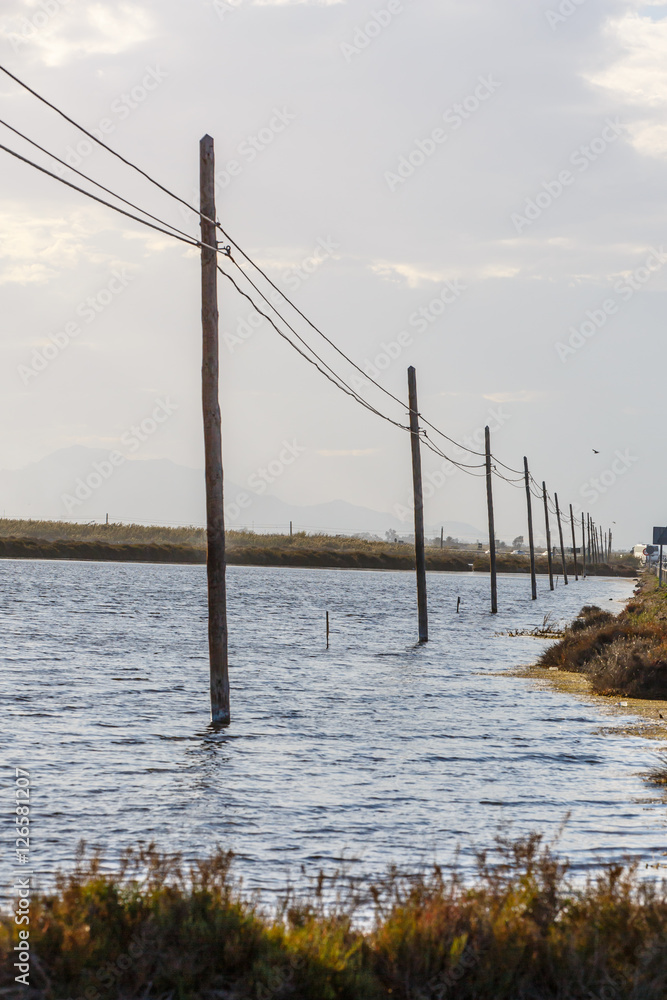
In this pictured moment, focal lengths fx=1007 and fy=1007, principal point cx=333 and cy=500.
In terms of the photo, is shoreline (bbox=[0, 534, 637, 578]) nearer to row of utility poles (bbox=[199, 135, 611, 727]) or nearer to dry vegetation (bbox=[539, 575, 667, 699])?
dry vegetation (bbox=[539, 575, 667, 699])

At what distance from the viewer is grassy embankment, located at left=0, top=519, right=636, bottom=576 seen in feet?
403

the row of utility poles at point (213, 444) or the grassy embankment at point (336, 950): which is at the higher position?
the row of utility poles at point (213, 444)

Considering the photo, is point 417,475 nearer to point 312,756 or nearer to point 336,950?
point 312,756

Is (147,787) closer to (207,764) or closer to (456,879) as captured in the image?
(207,764)

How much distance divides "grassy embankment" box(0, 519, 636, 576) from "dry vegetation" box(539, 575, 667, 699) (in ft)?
326

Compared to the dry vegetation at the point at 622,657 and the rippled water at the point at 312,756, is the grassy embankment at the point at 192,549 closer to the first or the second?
the rippled water at the point at 312,756

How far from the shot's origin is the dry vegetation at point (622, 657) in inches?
803

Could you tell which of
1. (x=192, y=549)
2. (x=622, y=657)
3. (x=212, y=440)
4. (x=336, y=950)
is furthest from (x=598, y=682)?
(x=192, y=549)

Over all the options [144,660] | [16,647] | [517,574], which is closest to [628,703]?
[144,660]

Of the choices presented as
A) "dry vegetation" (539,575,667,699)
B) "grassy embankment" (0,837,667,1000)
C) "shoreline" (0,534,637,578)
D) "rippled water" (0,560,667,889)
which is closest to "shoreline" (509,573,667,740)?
"dry vegetation" (539,575,667,699)

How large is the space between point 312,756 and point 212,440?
17.6 ft

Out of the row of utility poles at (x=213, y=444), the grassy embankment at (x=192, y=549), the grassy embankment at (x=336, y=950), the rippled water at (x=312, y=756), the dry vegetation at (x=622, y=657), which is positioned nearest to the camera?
the grassy embankment at (x=336, y=950)

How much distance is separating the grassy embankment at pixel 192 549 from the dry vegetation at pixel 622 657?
326 feet

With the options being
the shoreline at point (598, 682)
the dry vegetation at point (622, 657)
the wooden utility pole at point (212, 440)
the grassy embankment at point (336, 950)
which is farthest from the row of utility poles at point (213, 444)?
the grassy embankment at point (336, 950)
